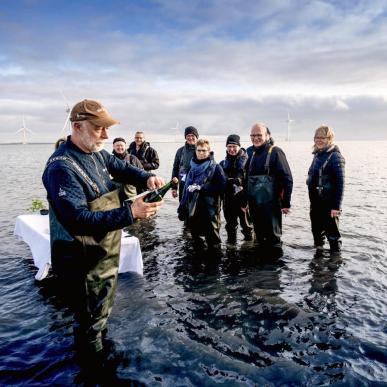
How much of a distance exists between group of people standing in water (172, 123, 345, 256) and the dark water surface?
871 mm

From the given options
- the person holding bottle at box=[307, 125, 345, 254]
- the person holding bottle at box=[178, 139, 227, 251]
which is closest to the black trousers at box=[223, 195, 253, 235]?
the person holding bottle at box=[178, 139, 227, 251]

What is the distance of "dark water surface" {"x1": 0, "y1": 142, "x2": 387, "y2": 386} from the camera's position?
4855 mm

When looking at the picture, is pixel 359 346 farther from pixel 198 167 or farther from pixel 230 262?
pixel 198 167

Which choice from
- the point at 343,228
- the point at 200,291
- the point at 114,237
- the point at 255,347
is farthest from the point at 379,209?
the point at 114,237

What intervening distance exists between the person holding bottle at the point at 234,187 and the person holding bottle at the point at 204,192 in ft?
4.36

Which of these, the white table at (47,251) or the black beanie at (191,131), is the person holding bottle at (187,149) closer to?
the black beanie at (191,131)

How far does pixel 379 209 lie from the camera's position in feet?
63.5

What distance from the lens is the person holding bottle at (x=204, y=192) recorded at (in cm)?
923

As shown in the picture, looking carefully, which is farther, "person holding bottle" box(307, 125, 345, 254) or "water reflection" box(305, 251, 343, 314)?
"person holding bottle" box(307, 125, 345, 254)

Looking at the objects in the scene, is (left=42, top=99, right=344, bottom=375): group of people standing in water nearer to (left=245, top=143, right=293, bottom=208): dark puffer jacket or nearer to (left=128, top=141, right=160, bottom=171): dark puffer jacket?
(left=245, top=143, right=293, bottom=208): dark puffer jacket

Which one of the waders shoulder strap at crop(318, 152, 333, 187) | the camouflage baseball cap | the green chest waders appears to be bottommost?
the green chest waders

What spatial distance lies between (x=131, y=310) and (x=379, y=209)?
683 inches

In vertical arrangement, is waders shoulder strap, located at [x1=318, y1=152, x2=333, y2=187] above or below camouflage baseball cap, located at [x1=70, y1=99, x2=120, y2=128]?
below

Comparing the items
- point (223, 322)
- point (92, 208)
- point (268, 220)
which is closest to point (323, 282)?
point (268, 220)
